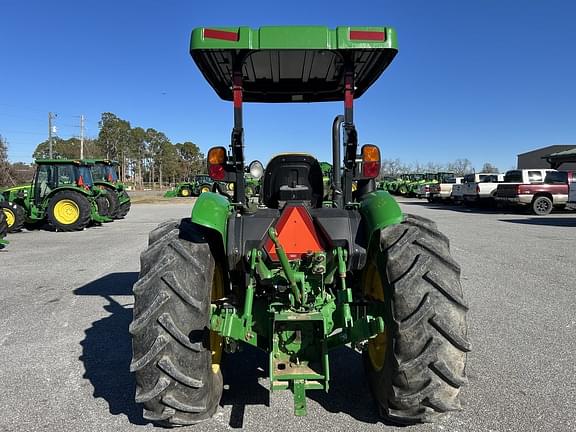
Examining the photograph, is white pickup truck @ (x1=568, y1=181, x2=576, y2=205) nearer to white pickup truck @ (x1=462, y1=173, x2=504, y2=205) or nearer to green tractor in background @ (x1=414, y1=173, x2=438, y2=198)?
white pickup truck @ (x1=462, y1=173, x2=504, y2=205)

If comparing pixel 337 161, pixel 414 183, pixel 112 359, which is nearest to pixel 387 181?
A: pixel 414 183

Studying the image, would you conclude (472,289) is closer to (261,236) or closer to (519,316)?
(519,316)

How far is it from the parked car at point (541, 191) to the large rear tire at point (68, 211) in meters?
17.2

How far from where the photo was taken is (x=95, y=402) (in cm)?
338

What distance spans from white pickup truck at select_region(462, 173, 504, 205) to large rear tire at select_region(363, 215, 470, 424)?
21.6 metres

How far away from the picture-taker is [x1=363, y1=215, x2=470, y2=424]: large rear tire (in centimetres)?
263

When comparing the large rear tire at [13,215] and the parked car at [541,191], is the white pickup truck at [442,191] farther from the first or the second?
the large rear tire at [13,215]

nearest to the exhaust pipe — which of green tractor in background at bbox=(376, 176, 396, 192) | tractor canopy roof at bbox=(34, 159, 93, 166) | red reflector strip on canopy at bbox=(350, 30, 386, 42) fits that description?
red reflector strip on canopy at bbox=(350, 30, 386, 42)

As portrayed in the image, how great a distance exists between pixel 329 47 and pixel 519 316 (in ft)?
13.4

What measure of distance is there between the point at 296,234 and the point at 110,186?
700 inches

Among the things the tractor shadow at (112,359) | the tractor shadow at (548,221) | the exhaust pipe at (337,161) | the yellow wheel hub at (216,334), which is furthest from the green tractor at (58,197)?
the tractor shadow at (548,221)

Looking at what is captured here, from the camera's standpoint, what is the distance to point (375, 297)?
3287mm

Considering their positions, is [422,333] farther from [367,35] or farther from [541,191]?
[541,191]

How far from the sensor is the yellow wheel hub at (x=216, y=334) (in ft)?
10.4
